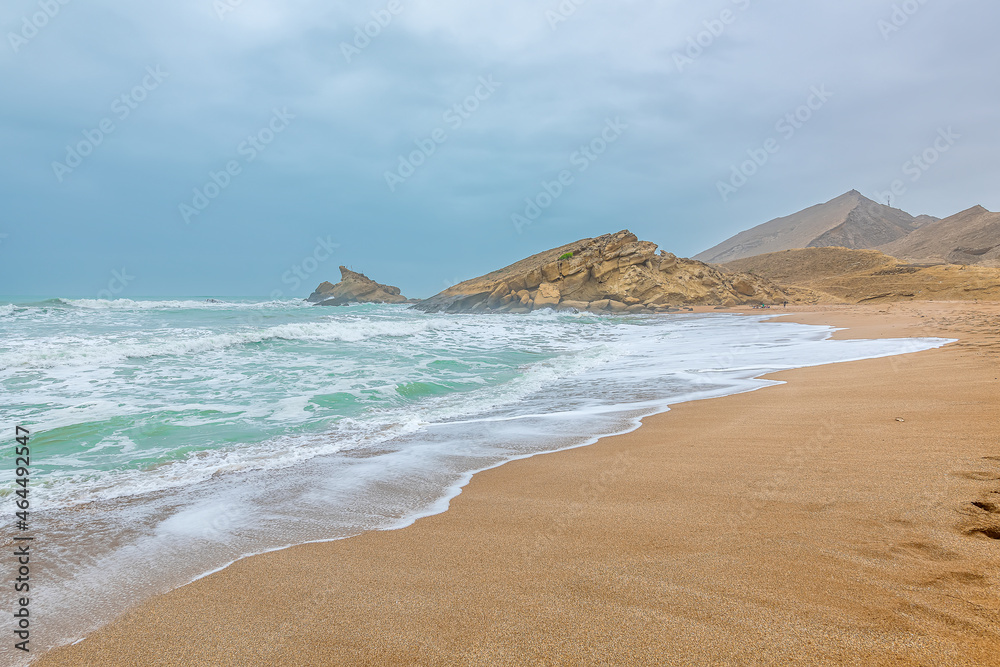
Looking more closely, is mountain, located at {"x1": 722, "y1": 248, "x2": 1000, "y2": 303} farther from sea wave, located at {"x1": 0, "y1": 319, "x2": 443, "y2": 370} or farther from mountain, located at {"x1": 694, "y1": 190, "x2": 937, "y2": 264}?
mountain, located at {"x1": 694, "y1": 190, "x2": 937, "y2": 264}

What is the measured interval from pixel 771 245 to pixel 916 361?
138434 mm

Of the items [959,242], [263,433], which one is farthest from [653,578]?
[959,242]

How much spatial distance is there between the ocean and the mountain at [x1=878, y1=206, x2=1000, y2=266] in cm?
6565

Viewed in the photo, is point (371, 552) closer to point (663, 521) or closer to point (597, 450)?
point (663, 521)

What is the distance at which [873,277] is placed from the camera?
42719mm

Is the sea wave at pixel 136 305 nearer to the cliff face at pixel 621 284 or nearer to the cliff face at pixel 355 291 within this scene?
the cliff face at pixel 355 291

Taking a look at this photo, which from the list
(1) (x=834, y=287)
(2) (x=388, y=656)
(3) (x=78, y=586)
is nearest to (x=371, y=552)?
(2) (x=388, y=656)

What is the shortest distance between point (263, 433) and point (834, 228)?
131885mm

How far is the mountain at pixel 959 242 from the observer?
5644 cm

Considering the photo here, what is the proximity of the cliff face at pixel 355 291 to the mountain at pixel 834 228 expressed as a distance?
A: 78.2 m

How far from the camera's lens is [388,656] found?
1495 millimetres

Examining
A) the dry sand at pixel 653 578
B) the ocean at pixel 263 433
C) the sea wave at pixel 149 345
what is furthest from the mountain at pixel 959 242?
the dry sand at pixel 653 578

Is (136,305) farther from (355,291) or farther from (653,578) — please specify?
(653,578)

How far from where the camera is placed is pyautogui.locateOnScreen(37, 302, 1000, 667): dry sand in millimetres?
1422
